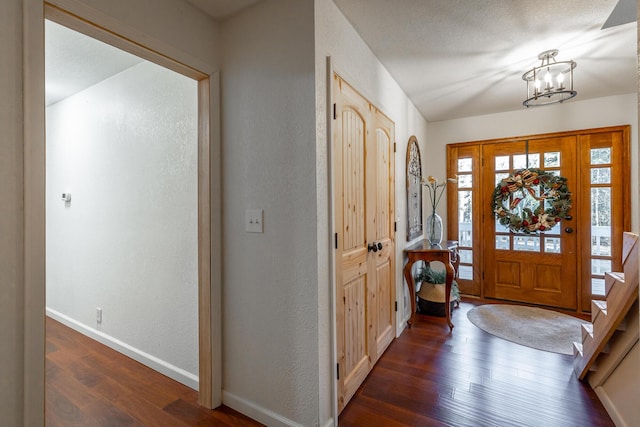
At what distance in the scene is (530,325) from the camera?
119 inches

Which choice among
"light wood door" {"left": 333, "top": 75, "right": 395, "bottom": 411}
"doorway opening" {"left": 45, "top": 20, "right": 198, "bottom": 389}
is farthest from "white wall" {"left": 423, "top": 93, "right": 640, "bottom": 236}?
"doorway opening" {"left": 45, "top": 20, "right": 198, "bottom": 389}

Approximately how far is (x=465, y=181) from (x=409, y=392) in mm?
2982

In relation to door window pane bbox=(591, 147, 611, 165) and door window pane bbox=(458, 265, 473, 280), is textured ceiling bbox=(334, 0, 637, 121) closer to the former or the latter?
door window pane bbox=(591, 147, 611, 165)

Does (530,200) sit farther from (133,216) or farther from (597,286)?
(133,216)

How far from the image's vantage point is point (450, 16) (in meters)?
1.86

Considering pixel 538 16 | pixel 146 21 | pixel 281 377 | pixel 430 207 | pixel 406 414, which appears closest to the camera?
pixel 146 21

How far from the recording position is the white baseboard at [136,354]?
206 cm

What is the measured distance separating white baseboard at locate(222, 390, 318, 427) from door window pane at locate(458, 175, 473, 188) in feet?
11.7

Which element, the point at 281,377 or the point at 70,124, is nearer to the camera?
the point at 281,377

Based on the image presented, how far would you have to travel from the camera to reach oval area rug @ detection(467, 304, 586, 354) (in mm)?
2633

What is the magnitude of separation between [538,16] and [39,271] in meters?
2.96

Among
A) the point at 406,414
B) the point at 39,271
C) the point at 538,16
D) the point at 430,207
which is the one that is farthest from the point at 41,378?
the point at 430,207

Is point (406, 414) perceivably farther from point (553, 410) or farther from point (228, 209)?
point (228, 209)

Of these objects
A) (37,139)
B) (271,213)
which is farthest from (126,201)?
(271,213)
